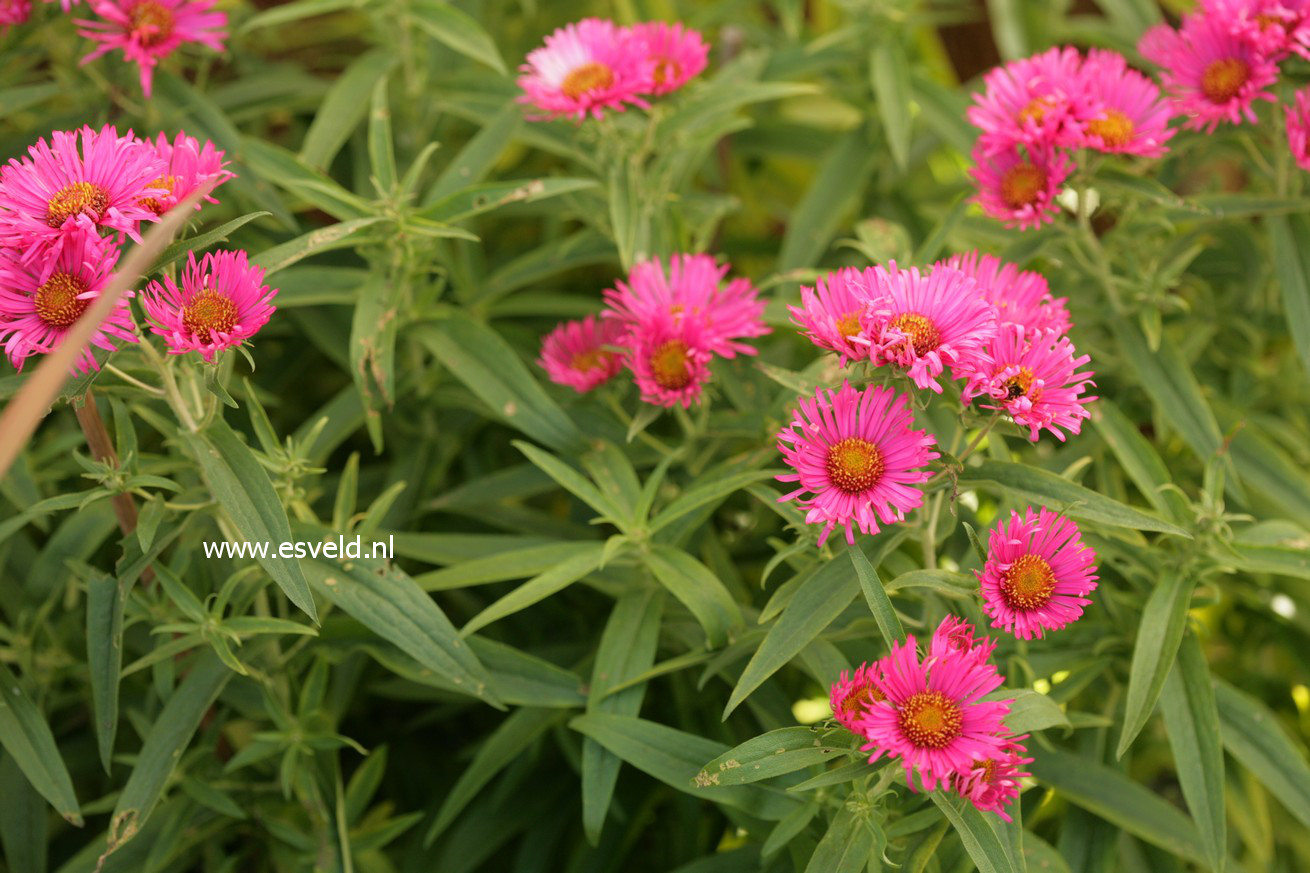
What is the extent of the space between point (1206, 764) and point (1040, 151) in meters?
0.56

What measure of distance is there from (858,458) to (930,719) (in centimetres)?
18

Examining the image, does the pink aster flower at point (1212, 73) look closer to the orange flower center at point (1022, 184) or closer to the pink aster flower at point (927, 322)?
the orange flower center at point (1022, 184)

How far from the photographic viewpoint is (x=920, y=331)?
81 centimetres

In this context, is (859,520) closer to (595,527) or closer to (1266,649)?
(595,527)

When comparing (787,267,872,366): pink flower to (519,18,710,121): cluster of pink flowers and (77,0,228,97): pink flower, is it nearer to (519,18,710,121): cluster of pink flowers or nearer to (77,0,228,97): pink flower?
(519,18,710,121): cluster of pink flowers

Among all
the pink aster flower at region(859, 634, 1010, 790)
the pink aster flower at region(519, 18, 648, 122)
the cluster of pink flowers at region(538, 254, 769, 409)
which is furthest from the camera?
the pink aster flower at region(519, 18, 648, 122)

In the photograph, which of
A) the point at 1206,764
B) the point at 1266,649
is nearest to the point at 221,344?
the point at 1206,764

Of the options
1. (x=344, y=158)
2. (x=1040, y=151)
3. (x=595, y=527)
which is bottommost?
(x=595, y=527)

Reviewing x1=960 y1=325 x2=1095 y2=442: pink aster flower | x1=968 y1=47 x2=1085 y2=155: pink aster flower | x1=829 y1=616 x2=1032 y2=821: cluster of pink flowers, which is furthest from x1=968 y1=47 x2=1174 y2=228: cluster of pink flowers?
x1=829 y1=616 x2=1032 y2=821: cluster of pink flowers

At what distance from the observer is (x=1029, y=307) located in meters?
0.91

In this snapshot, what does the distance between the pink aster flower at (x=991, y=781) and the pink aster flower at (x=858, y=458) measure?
0.17m

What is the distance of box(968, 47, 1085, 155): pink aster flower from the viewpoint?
102cm

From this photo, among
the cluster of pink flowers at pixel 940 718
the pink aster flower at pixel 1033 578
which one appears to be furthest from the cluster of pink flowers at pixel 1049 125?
the cluster of pink flowers at pixel 940 718

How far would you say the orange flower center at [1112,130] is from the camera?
1.05m
